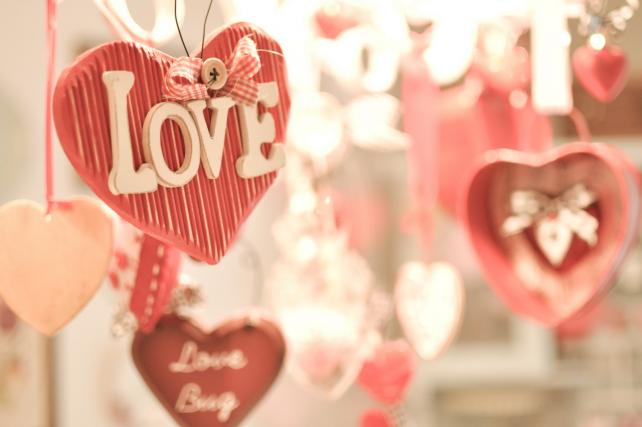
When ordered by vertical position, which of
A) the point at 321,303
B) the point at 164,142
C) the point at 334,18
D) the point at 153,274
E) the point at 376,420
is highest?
the point at 334,18

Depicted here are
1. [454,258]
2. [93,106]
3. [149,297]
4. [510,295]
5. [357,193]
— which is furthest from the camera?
[454,258]

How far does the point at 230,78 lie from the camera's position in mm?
715

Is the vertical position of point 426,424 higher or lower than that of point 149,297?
lower

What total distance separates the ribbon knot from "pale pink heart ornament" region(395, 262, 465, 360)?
15 centimetres

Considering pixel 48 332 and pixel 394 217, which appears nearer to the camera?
pixel 48 332

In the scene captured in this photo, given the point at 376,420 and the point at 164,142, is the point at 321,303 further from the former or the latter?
the point at 164,142

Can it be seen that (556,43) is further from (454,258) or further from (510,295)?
(454,258)

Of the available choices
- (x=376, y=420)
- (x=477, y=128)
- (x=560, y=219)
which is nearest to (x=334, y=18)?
(x=477, y=128)

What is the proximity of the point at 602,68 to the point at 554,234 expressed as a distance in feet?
0.55

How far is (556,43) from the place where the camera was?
0.92 m

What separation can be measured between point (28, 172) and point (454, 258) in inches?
56.0

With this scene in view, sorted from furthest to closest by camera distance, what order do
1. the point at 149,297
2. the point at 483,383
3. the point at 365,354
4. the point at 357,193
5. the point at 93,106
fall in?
the point at 483,383, the point at 357,193, the point at 365,354, the point at 149,297, the point at 93,106

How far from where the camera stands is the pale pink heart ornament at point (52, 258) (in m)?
0.74

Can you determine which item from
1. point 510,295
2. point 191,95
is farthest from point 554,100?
point 191,95
